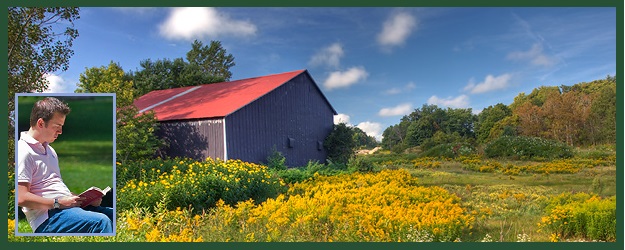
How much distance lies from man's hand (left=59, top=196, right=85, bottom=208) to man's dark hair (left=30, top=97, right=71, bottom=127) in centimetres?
77

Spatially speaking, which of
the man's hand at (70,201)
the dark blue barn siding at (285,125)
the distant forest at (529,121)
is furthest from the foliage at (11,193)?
the distant forest at (529,121)

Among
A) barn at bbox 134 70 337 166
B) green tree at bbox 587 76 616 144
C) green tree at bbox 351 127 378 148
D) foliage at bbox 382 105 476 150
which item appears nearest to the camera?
green tree at bbox 587 76 616 144

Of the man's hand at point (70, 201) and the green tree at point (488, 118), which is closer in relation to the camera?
the man's hand at point (70, 201)

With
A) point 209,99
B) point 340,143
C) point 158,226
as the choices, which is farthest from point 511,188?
point 209,99

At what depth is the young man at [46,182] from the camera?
4168 mm

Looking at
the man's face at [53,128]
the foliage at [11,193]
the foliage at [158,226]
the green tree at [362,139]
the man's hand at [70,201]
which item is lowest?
the foliage at [158,226]

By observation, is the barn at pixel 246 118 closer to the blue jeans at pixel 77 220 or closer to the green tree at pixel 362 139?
the green tree at pixel 362 139

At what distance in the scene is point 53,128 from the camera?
4.24 meters

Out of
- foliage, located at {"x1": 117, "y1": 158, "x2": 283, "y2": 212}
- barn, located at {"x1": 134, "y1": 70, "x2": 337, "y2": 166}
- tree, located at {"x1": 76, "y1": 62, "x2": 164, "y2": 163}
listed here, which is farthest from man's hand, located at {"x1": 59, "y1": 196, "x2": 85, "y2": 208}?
barn, located at {"x1": 134, "y1": 70, "x2": 337, "y2": 166}

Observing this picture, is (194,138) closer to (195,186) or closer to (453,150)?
(195,186)

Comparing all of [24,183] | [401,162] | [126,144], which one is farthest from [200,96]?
[24,183]

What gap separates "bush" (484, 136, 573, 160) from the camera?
Result: 10.5 meters

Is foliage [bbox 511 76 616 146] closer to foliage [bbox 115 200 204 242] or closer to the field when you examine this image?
the field

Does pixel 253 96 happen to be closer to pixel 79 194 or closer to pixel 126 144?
pixel 126 144
